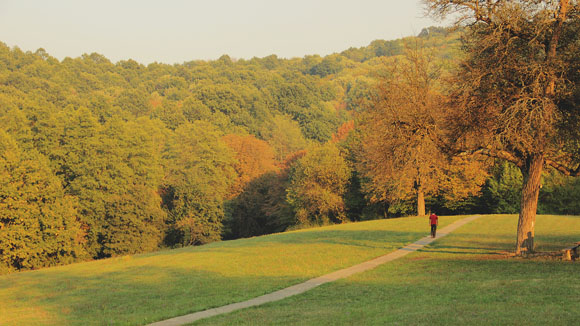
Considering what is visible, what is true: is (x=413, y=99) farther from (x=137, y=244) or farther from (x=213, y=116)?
(x=213, y=116)

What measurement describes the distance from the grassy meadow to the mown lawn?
3 centimetres

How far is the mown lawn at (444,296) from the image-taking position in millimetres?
9797

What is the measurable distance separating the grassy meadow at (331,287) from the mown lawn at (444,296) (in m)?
0.03

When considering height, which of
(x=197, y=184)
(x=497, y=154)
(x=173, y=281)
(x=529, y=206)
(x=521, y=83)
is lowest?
(x=173, y=281)

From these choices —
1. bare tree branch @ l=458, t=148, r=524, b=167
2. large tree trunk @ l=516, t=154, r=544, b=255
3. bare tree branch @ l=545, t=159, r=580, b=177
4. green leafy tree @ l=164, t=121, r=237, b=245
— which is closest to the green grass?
large tree trunk @ l=516, t=154, r=544, b=255

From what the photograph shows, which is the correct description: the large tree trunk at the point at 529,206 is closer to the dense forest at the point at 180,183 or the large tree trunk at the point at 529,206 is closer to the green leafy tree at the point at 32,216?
the dense forest at the point at 180,183

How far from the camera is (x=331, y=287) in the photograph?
1562 cm

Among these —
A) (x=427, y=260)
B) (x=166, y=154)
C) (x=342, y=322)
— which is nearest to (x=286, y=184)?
(x=166, y=154)

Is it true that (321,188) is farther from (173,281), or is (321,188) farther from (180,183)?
(173,281)

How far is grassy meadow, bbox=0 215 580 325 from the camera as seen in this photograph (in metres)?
10.8

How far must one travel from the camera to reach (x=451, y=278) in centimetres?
1503

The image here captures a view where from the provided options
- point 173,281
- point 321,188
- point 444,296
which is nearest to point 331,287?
point 444,296

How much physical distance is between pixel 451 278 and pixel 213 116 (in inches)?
3647

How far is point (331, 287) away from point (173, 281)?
24.1ft
